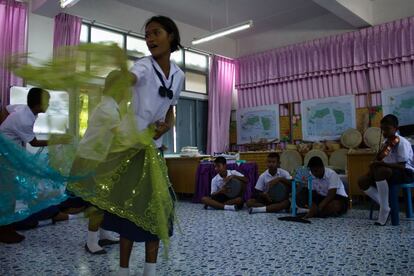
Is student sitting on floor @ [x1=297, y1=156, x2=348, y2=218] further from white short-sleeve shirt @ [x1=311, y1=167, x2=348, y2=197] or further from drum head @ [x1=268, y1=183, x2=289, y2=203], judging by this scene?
drum head @ [x1=268, y1=183, x2=289, y2=203]

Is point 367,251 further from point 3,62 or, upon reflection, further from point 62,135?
point 3,62

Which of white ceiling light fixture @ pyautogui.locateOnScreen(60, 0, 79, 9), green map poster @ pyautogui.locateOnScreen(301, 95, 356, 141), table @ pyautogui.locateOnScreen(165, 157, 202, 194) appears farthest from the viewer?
green map poster @ pyautogui.locateOnScreen(301, 95, 356, 141)

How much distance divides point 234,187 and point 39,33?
391cm

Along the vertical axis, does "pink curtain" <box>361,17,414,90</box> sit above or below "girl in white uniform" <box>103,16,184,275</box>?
above

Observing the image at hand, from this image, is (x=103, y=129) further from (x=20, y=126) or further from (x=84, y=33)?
(x=84, y=33)

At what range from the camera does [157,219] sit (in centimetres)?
128

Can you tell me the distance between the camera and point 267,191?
4.15m

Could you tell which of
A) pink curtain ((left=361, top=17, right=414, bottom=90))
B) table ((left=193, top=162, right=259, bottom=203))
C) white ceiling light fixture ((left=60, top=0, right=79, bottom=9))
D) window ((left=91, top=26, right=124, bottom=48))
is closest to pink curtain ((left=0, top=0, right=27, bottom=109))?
white ceiling light fixture ((left=60, top=0, right=79, bottom=9))

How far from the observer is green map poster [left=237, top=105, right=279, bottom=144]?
24.2ft

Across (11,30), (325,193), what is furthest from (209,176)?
(11,30)

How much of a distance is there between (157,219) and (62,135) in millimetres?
563

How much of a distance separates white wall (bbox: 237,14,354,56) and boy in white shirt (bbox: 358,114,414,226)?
4.26 m

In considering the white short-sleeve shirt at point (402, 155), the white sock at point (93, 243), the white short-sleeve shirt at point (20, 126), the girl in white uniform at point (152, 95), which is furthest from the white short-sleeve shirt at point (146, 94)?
the white short-sleeve shirt at point (402, 155)

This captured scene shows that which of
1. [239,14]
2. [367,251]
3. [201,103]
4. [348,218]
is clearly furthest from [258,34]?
[367,251]
